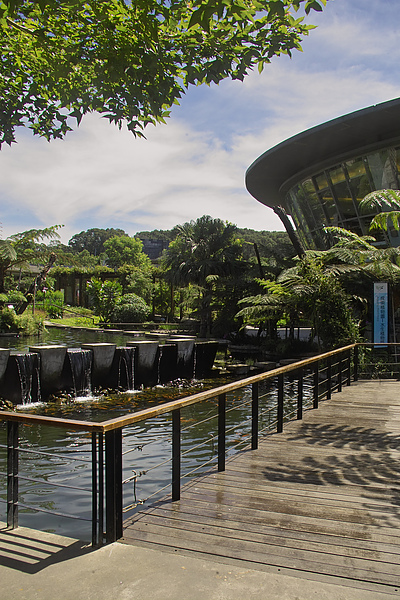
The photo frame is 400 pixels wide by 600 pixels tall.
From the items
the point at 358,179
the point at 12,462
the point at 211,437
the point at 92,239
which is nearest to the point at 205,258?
the point at 358,179

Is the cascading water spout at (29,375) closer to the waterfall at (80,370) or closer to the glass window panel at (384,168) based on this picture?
the waterfall at (80,370)

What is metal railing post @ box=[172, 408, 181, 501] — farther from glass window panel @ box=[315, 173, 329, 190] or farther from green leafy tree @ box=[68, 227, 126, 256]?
green leafy tree @ box=[68, 227, 126, 256]

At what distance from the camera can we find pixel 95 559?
2.82m

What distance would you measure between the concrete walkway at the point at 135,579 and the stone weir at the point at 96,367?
8489mm

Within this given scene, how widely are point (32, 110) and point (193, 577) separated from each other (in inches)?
219

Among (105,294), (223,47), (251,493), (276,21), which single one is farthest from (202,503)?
(105,294)

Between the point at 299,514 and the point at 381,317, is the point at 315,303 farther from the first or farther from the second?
the point at 299,514

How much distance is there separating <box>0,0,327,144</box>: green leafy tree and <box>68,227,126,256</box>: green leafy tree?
12552 cm

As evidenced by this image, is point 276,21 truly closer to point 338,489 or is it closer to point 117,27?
point 117,27

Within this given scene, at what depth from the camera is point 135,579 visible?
2.58m

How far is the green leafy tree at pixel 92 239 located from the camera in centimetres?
13250

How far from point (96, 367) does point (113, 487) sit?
381 inches

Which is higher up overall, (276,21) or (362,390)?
(276,21)

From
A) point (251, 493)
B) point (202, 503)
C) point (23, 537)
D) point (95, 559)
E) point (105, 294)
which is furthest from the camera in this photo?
point (105, 294)
